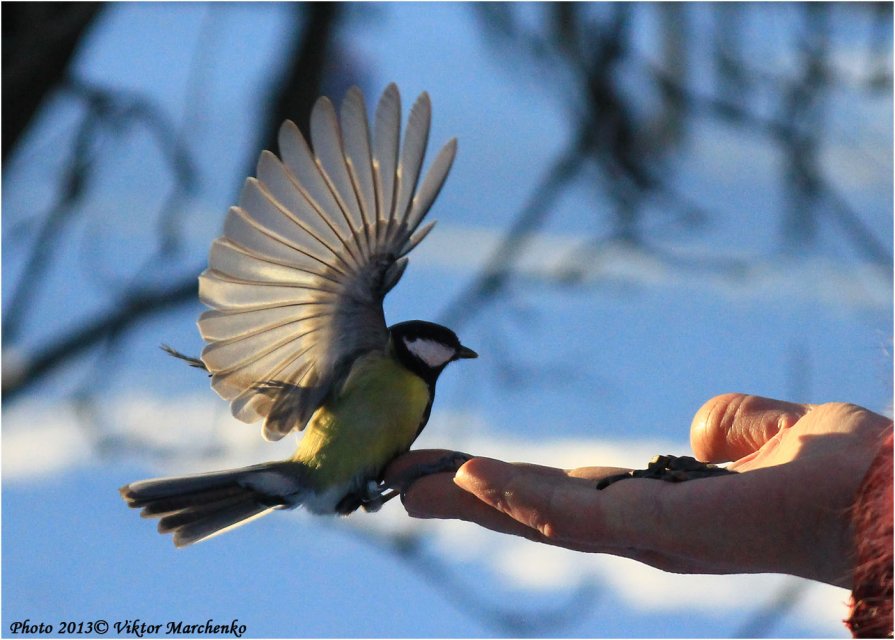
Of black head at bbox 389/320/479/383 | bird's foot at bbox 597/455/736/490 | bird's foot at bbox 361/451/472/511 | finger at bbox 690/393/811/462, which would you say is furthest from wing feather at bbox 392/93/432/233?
finger at bbox 690/393/811/462

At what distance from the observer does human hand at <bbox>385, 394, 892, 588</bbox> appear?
1.13m

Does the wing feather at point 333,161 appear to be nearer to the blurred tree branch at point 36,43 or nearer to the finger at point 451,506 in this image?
the finger at point 451,506

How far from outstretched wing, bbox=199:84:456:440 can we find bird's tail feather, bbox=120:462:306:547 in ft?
0.25

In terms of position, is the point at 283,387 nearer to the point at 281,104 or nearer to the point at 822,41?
the point at 281,104

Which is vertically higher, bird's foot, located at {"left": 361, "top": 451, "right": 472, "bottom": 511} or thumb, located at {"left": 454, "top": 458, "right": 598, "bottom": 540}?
bird's foot, located at {"left": 361, "top": 451, "right": 472, "bottom": 511}

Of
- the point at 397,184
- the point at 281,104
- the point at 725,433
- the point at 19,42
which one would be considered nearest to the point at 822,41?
the point at 281,104

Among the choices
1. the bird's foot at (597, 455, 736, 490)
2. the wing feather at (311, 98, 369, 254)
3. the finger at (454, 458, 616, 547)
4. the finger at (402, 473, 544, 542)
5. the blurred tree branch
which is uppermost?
the blurred tree branch

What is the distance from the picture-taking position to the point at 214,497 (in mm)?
1467

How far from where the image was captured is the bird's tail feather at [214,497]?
4.73 ft

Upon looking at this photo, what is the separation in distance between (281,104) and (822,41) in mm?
1748

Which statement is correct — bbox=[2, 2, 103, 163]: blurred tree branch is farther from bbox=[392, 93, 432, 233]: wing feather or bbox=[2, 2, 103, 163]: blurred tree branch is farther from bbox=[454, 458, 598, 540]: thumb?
bbox=[454, 458, 598, 540]: thumb

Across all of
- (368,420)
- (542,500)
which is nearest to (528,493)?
(542,500)

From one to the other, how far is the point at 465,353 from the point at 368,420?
199mm

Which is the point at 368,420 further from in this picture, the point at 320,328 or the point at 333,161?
the point at 333,161
